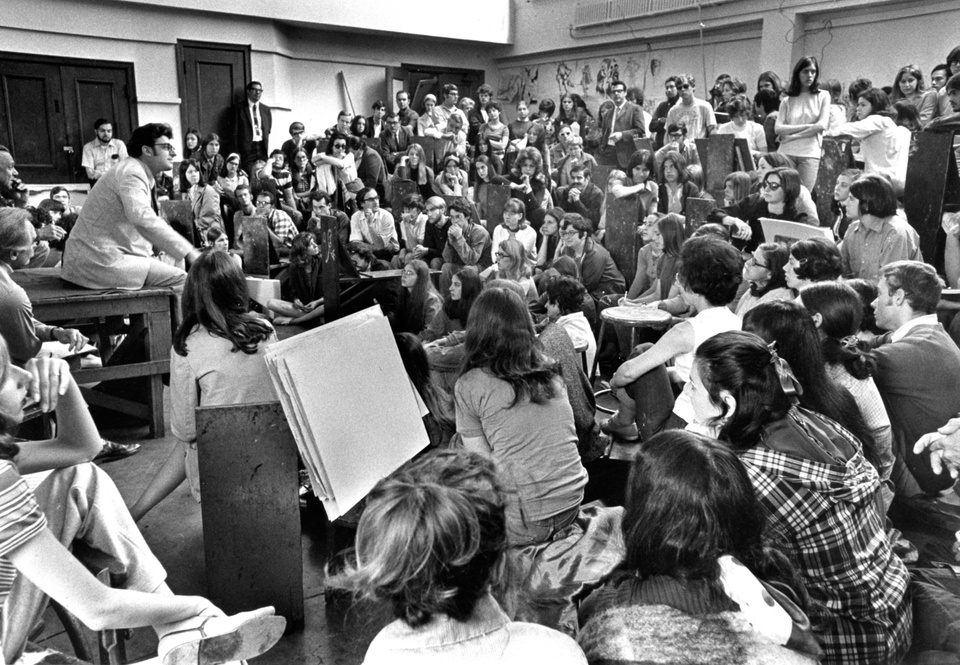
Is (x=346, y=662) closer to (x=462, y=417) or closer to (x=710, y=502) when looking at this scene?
(x=462, y=417)

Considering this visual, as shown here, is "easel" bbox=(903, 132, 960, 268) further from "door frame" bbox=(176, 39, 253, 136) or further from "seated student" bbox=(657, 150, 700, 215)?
"door frame" bbox=(176, 39, 253, 136)

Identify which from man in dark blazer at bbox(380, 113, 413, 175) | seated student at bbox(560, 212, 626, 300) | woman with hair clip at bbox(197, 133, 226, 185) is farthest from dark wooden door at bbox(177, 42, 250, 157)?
seated student at bbox(560, 212, 626, 300)

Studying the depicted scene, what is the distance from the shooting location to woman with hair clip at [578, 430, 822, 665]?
1.49m

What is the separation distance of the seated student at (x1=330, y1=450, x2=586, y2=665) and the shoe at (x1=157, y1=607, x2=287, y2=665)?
72cm

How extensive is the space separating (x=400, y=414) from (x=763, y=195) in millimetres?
3629

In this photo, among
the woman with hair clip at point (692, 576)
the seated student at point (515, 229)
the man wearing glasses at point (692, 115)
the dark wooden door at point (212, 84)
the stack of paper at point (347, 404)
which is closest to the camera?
the woman with hair clip at point (692, 576)

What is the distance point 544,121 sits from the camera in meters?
12.0

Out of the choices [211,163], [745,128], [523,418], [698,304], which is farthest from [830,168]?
[211,163]

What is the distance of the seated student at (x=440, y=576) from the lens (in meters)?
1.25

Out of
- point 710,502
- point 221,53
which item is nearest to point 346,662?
point 710,502

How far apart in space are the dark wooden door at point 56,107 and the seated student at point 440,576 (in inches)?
468

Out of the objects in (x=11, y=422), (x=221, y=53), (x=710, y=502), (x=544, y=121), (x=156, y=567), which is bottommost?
(x=156, y=567)

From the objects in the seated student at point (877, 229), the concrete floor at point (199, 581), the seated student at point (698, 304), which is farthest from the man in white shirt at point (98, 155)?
the seated student at point (698, 304)

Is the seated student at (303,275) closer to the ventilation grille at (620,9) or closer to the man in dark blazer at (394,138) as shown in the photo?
the man in dark blazer at (394,138)
